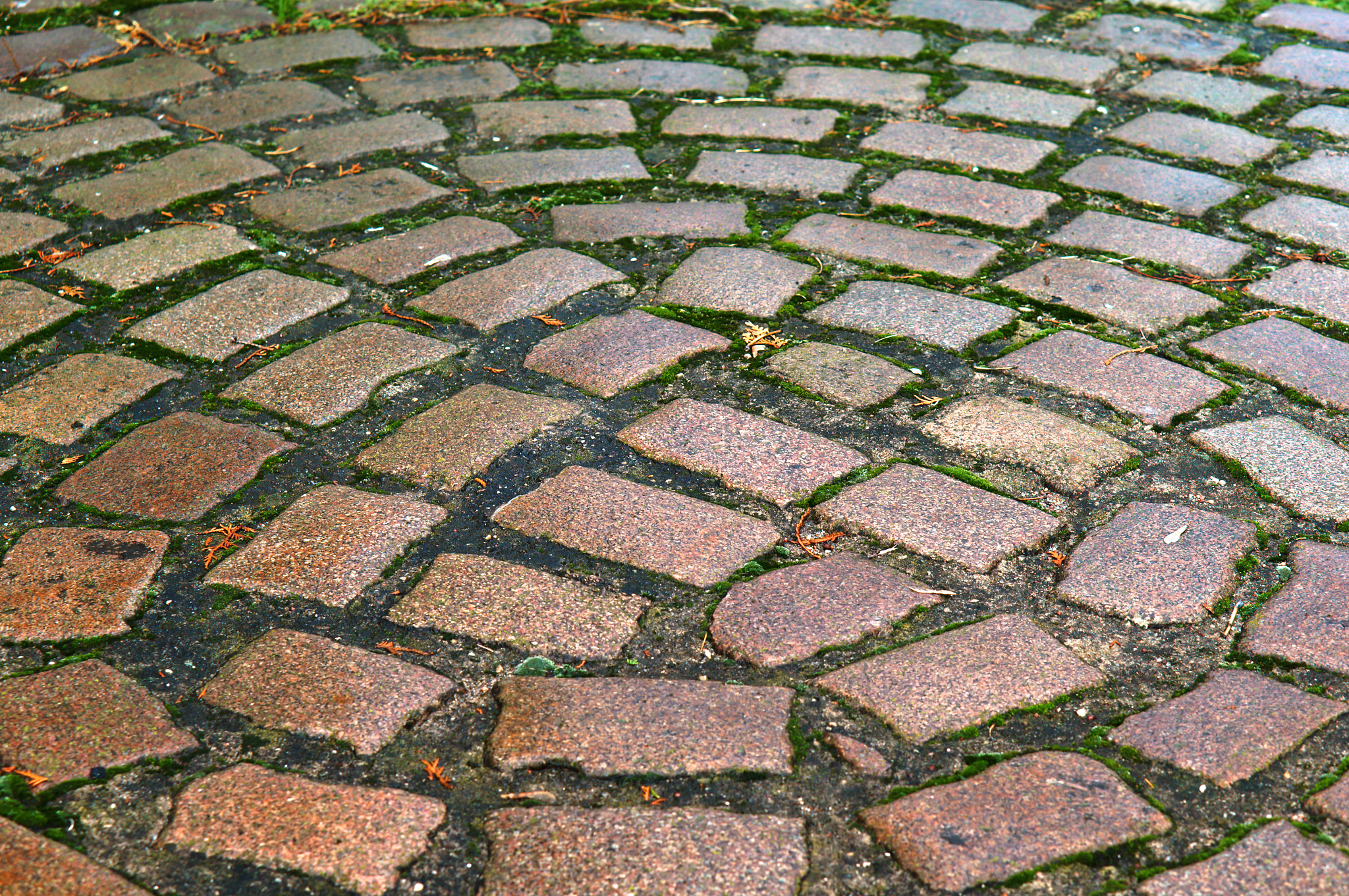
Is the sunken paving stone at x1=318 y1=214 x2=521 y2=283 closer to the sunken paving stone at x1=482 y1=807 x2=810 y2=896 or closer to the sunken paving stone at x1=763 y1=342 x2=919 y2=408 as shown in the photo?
the sunken paving stone at x1=763 y1=342 x2=919 y2=408

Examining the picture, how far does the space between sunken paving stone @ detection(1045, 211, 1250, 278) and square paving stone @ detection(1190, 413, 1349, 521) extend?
652mm

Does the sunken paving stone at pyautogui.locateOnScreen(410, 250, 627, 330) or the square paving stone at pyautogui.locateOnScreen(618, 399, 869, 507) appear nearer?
the square paving stone at pyautogui.locateOnScreen(618, 399, 869, 507)

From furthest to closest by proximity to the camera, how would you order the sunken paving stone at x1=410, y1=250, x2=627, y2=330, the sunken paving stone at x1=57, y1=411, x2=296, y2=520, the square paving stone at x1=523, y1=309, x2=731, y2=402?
the sunken paving stone at x1=410, y1=250, x2=627, y2=330
the square paving stone at x1=523, y1=309, x2=731, y2=402
the sunken paving stone at x1=57, y1=411, x2=296, y2=520

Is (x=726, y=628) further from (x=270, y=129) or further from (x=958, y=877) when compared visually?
(x=270, y=129)

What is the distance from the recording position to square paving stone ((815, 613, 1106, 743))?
5.03 feet

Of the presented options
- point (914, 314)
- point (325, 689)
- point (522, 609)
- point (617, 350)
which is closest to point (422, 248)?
point (617, 350)

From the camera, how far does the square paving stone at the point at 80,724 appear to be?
145cm

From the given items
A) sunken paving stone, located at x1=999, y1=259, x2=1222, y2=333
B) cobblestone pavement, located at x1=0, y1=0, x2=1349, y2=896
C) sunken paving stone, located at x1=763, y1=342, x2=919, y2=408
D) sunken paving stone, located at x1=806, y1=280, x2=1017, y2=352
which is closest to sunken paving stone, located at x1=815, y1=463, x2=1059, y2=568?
cobblestone pavement, located at x1=0, y1=0, x2=1349, y2=896

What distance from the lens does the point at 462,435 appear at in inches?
82.7

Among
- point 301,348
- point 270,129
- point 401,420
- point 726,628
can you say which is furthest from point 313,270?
point 726,628

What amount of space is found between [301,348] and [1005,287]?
165 cm

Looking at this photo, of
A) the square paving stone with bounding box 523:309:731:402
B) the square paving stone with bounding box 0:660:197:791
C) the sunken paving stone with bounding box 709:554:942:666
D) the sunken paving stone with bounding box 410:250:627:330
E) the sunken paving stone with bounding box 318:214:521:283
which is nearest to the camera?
the square paving stone with bounding box 0:660:197:791

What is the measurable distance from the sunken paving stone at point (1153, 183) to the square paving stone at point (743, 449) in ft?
4.93

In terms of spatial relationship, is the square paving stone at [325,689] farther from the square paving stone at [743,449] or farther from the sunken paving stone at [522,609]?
the square paving stone at [743,449]
